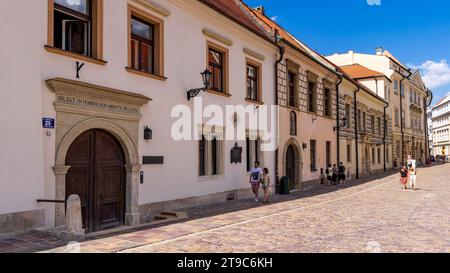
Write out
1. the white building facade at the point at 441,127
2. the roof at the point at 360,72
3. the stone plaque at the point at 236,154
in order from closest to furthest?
the stone plaque at the point at 236,154, the roof at the point at 360,72, the white building facade at the point at 441,127

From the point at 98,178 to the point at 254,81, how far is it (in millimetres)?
9249

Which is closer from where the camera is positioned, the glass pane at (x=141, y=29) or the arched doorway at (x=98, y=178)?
the arched doorway at (x=98, y=178)

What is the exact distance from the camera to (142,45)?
37.6ft

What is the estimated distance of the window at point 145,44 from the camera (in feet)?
35.9

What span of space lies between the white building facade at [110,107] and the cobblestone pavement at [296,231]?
137cm

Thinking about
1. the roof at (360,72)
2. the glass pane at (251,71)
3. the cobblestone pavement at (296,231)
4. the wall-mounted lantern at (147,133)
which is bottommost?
the cobblestone pavement at (296,231)

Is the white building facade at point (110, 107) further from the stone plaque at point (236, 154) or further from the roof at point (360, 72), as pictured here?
the roof at point (360, 72)

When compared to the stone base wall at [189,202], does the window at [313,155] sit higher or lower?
higher

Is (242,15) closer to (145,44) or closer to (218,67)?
(218,67)

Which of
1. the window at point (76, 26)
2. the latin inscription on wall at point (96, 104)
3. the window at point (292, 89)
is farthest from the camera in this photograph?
the window at point (292, 89)

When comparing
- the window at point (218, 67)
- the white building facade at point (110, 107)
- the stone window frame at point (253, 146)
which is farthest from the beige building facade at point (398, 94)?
the white building facade at point (110, 107)

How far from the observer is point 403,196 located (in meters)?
17.1
